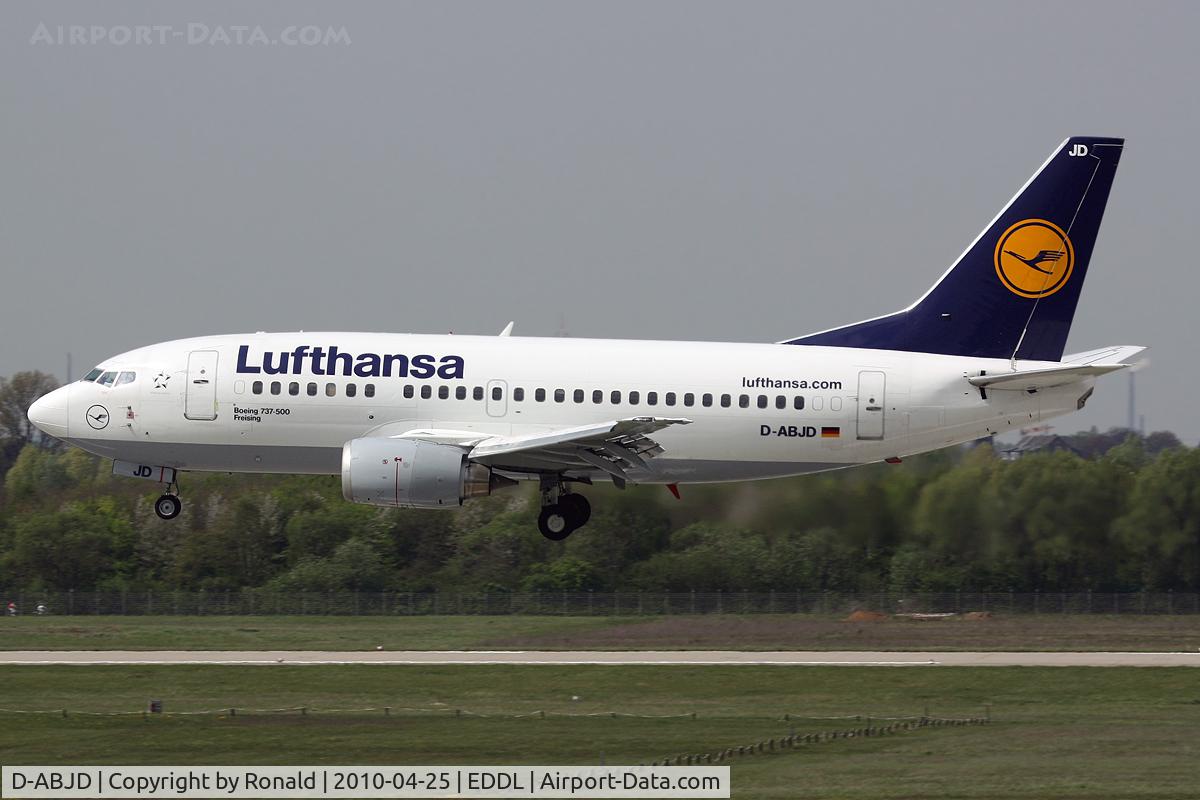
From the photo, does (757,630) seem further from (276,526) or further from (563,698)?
(276,526)

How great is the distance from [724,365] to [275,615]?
807 inches

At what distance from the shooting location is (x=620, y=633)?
153ft

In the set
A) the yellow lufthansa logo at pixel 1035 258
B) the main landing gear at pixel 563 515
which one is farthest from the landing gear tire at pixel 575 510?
the yellow lufthansa logo at pixel 1035 258

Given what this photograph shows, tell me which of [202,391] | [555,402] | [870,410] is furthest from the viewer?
[870,410]

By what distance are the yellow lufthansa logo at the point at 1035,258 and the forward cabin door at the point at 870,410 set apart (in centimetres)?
434

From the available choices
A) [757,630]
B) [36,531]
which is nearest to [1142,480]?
[757,630]

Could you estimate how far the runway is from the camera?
4059 centimetres

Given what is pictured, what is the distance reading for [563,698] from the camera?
36.1 m

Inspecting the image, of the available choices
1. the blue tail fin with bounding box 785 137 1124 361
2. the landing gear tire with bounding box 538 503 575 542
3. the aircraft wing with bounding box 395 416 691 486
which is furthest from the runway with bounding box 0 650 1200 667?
the blue tail fin with bounding box 785 137 1124 361

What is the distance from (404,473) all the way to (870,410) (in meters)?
10.2

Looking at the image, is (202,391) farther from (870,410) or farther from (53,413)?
(870,410)

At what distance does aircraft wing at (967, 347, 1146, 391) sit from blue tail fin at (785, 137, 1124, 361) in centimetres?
119

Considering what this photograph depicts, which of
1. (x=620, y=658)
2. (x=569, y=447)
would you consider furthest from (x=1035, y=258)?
(x=620, y=658)

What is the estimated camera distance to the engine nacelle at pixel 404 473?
36.0m
